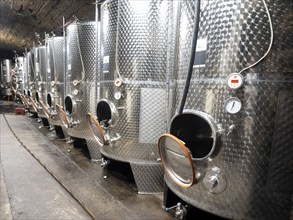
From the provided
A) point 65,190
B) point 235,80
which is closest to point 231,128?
point 235,80

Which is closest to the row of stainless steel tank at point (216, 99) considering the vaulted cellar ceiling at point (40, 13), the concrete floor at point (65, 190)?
the concrete floor at point (65, 190)

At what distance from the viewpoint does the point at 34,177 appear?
102 inches

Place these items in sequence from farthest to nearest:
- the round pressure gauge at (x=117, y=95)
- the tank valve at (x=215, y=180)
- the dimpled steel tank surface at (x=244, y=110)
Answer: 1. the round pressure gauge at (x=117, y=95)
2. the tank valve at (x=215, y=180)
3. the dimpled steel tank surface at (x=244, y=110)

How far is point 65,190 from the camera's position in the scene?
7.63 feet

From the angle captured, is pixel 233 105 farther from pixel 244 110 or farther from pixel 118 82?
pixel 118 82

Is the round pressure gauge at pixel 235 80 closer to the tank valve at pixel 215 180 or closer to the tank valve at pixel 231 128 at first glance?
the tank valve at pixel 231 128

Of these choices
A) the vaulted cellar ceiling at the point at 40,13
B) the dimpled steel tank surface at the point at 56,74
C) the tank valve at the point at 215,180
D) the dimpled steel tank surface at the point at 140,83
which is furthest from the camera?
the vaulted cellar ceiling at the point at 40,13

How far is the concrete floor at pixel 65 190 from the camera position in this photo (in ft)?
6.25

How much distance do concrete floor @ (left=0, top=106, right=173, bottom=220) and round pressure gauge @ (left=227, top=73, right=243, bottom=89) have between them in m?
1.38

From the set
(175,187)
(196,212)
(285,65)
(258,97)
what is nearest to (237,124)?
(258,97)

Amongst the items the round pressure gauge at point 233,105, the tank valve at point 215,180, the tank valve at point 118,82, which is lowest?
the tank valve at point 215,180

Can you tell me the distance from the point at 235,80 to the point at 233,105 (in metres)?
0.16

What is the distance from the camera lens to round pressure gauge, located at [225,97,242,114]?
1.27 m

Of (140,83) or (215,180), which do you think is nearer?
(215,180)
